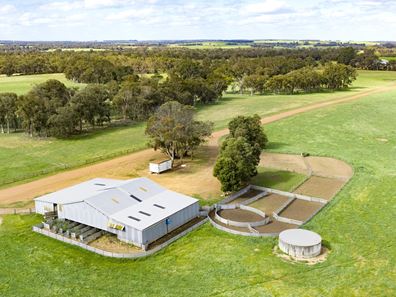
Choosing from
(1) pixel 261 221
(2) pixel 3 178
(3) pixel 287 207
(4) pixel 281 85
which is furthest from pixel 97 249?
(4) pixel 281 85

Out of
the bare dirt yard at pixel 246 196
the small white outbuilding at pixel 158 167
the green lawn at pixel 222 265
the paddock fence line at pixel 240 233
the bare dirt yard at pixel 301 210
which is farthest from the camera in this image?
the small white outbuilding at pixel 158 167

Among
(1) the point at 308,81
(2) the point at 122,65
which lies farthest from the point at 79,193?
(2) the point at 122,65

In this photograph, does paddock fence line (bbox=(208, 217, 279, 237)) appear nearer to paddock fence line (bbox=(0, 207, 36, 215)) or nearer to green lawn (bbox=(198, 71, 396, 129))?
paddock fence line (bbox=(0, 207, 36, 215))

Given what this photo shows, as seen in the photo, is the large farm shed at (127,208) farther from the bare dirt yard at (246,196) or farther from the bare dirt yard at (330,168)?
the bare dirt yard at (330,168)

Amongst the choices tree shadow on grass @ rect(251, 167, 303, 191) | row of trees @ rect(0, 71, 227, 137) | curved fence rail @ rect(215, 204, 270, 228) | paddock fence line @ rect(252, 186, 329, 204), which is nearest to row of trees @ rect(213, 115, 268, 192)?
tree shadow on grass @ rect(251, 167, 303, 191)

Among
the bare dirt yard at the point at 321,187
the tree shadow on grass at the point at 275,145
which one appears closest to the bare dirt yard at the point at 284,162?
the tree shadow on grass at the point at 275,145

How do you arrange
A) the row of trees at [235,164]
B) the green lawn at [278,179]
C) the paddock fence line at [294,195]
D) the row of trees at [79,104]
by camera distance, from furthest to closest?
1. the row of trees at [79,104]
2. the green lawn at [278,179]
3. the row of trees at [235,164]
4. the paddock fence line at [294,195]
